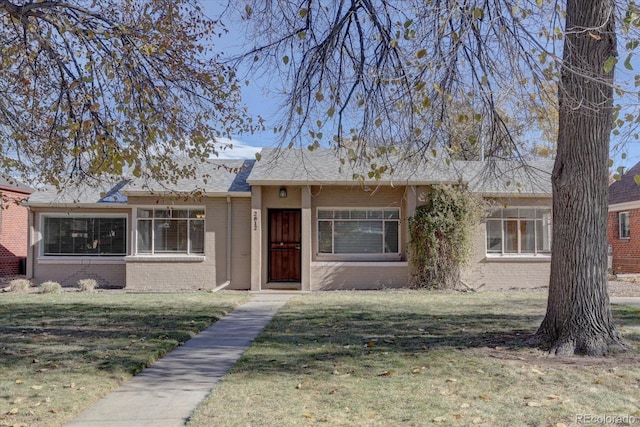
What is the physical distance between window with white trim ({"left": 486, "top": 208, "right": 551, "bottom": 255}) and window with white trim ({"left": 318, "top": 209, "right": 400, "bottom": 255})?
10.2ft

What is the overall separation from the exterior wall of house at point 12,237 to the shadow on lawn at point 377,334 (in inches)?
570

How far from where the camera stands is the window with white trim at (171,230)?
16.1 metres

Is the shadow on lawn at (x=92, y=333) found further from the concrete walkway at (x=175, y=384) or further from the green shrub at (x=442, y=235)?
the green shrub at (x=442, y=235)

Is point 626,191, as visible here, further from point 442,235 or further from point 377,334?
point 377,334

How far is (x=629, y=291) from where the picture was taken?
1520cm

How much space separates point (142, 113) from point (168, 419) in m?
4.66

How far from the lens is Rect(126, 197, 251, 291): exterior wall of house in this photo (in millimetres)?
15906

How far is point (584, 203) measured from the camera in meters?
6.86

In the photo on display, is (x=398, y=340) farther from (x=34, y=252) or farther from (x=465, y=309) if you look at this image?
(x=34, y=252)

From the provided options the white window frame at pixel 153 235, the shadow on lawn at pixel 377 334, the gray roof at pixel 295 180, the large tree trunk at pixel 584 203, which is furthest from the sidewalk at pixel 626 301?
the white window frame at pixel 153 235

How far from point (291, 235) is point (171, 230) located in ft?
12.3

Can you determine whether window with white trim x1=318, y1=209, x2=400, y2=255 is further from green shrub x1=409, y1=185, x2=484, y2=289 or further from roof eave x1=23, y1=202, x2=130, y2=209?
roof eave x1=23, y1=202, x2=130, y2=209

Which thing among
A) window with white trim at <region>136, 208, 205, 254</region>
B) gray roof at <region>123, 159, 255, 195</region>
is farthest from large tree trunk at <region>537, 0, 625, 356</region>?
window with white trim at <region>136, 208, 205, 254</region>

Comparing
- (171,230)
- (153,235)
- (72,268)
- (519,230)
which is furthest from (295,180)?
(72,268)
